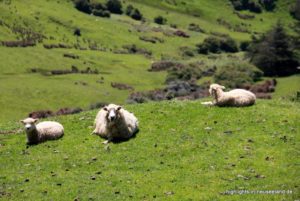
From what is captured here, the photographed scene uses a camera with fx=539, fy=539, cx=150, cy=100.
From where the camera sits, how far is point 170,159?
26.0 m

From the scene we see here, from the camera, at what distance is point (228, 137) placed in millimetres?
28484

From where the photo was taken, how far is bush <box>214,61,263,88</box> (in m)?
102

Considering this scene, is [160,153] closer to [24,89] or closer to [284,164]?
[284,164]

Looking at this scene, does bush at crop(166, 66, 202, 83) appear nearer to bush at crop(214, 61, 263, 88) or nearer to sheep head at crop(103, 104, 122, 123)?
bush at crop(214, 61, 263, 88)

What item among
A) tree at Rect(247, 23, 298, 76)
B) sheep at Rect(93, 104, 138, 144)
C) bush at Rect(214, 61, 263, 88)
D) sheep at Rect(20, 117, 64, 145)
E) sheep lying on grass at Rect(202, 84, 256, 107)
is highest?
sheep lying on grass at Rect(202, 84, 256, 107)

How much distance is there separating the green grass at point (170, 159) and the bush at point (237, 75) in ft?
224

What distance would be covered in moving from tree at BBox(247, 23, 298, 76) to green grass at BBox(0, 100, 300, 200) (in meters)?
68.5

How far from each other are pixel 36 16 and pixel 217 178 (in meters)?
173

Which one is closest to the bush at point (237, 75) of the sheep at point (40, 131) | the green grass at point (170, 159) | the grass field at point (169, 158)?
the grass field at point (169, 158)

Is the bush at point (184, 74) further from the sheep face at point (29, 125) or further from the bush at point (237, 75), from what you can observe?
the sheep face at point (29, 125)

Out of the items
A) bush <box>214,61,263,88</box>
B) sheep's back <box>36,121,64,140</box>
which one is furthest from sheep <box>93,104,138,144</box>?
bush <box>214,61,263,88</box>

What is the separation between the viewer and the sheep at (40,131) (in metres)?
29.4

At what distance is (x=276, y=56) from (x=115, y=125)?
3149 inches

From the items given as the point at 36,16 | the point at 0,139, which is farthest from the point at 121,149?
the point at 36,16
